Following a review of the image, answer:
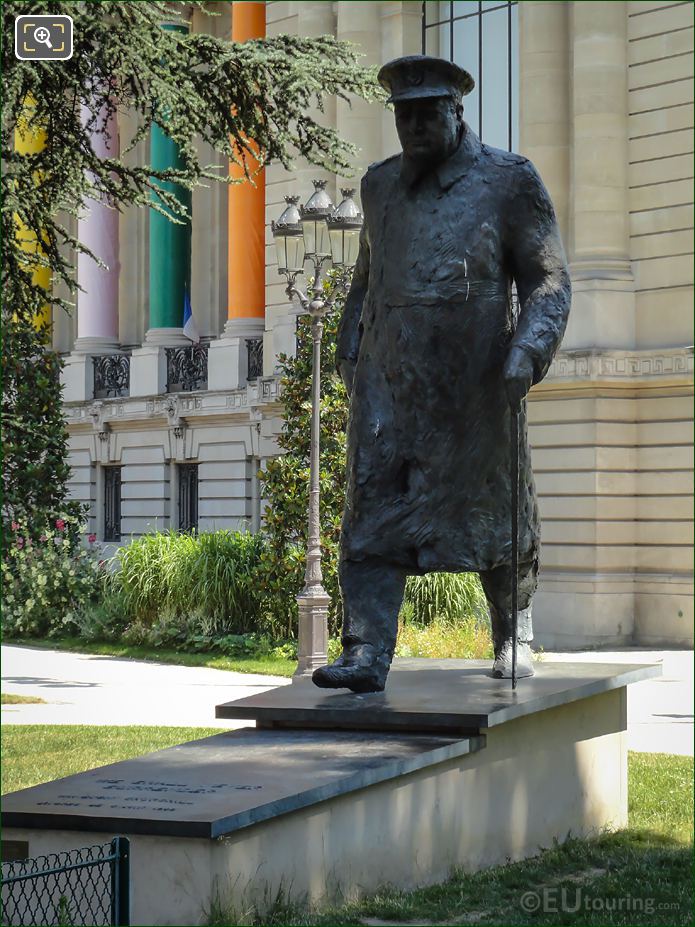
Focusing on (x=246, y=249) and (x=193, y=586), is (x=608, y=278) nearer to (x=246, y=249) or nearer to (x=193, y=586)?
(x=193, y=586)

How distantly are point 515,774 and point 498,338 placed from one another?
1.99m

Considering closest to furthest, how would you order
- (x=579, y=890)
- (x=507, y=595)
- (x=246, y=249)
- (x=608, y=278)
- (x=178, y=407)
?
(x=579, y=890), (x=507, y=595), (x=608, y=278), (x=246, y=249), (x=178, y=407)

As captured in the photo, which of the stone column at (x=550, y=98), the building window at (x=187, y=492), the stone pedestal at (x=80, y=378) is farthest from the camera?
the stone pedestal at (x=80, y=378)

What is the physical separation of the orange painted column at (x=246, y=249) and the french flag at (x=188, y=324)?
237 centimetres

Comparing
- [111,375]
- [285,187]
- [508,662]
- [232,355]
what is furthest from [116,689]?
[111,375]

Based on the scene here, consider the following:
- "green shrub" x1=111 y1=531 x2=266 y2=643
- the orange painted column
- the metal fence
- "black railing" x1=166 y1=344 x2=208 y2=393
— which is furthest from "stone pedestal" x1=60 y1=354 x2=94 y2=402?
the metal fence

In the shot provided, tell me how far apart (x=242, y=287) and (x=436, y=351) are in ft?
92.5

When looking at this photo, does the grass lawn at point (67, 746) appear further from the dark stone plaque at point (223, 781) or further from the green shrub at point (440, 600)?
the green shrub at point (440, 600)

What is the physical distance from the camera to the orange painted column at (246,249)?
1361 inches

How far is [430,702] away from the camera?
23.1 feet

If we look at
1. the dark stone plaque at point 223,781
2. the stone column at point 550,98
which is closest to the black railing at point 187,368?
the stone column at point 550,98

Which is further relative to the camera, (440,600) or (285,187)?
(285,187)

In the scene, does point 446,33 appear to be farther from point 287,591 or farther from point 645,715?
point 645,715

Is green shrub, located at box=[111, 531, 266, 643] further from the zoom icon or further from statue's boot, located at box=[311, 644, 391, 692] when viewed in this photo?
statue's boot, located at box=[311, 644, 391, 692]
